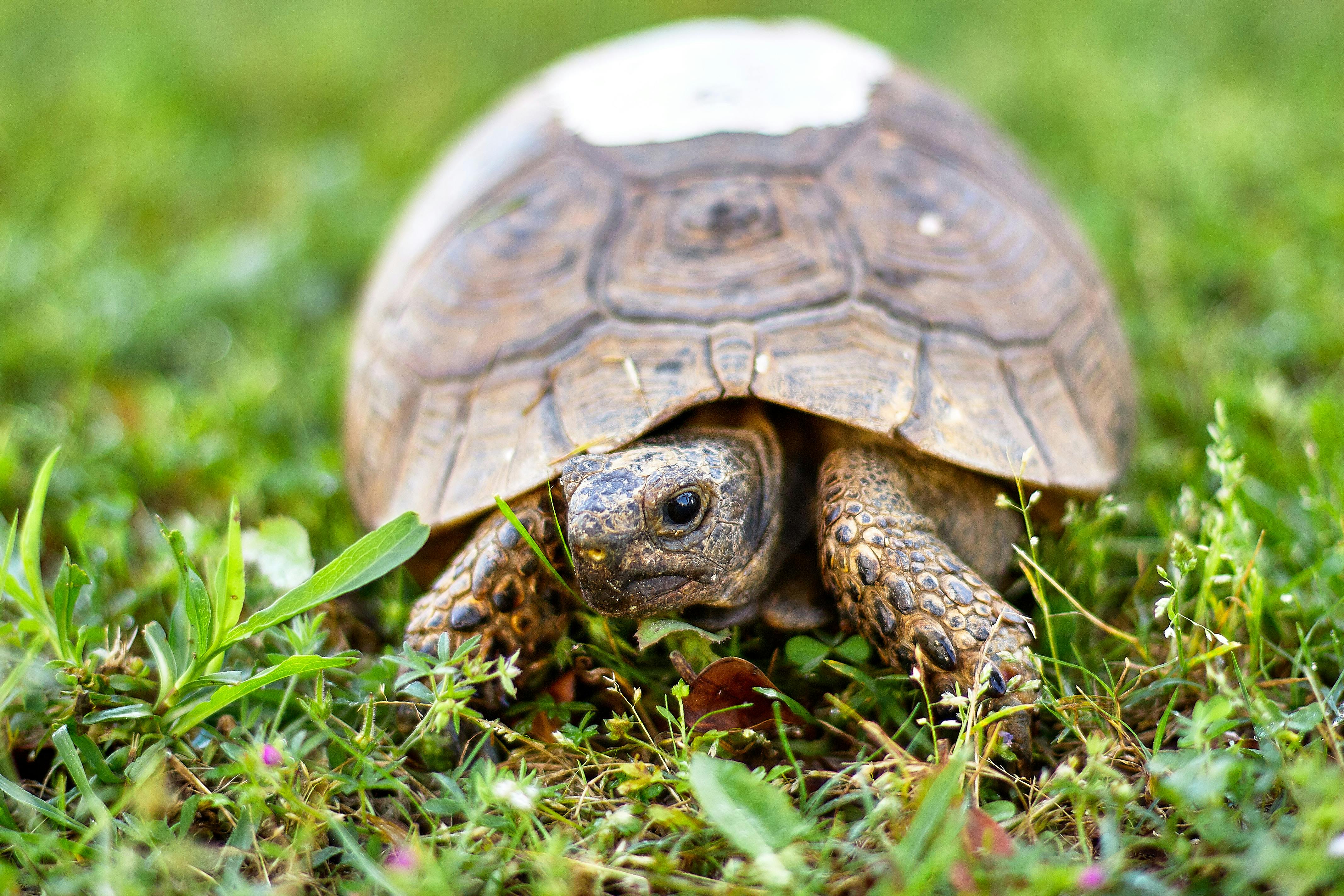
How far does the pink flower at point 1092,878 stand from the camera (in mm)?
1272

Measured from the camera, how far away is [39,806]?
160cm

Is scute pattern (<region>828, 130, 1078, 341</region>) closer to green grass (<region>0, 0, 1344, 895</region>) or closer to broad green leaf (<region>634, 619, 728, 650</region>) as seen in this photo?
green grass (<region>0, 0, 1344, 895</region>)

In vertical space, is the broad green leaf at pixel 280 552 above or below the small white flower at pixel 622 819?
above

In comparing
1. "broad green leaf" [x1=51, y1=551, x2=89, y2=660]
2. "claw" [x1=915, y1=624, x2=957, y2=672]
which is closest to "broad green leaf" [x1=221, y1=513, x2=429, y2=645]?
"broad green leaf" [x1=51, y1=551, x2=89, y2=660]

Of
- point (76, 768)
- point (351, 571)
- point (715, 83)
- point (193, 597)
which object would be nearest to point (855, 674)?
point (351, 571)

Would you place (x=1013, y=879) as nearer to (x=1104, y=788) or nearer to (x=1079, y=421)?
(x=1104, y=788)

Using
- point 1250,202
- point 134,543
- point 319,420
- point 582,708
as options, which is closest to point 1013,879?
point 582,708

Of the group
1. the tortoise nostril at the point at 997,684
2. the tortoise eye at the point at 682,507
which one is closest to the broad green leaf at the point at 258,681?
the tortoise eye at the point at 682,507

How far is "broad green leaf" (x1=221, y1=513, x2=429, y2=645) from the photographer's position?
171 cm

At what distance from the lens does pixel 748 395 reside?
78.0 inches

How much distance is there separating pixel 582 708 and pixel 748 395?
2.22 ft

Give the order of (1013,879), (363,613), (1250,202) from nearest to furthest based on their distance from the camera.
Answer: (1013,879) → (363,613) → (1250,202)

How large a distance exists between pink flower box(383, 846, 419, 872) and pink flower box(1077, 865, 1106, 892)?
0.85 meters

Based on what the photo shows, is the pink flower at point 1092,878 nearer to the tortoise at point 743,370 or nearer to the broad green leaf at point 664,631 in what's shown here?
the tortoise at point 743,370
